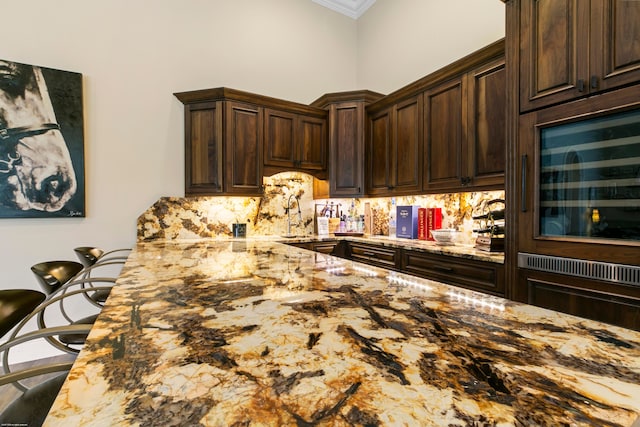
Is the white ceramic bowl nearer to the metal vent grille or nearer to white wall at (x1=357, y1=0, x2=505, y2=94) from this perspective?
the metal vent grille

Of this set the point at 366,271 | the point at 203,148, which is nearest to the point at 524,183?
the point at 366,271

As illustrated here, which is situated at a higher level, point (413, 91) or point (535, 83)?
point (413, 91)

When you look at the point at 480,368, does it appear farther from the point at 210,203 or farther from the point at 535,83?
the point at 210,203

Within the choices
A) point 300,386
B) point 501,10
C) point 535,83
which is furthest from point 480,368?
point 501,10

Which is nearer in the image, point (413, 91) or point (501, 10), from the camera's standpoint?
point (501, 10)

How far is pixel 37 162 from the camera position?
2.67 meters

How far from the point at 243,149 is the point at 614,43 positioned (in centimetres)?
282

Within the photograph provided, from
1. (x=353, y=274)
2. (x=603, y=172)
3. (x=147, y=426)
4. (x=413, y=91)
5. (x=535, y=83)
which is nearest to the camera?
(x=147, y=426)

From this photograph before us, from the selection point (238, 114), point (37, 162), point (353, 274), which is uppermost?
point (238, 114)

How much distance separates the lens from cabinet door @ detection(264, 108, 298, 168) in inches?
135

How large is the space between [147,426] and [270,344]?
0.80ft

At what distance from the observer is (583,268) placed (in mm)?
1606

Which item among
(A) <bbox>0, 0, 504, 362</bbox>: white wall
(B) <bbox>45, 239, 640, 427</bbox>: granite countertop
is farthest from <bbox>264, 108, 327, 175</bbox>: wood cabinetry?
(B) <bbox>45, 239, 640, 427</bbox>: granite countertop

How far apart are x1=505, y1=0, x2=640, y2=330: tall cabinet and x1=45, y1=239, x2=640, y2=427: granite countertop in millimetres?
1142
